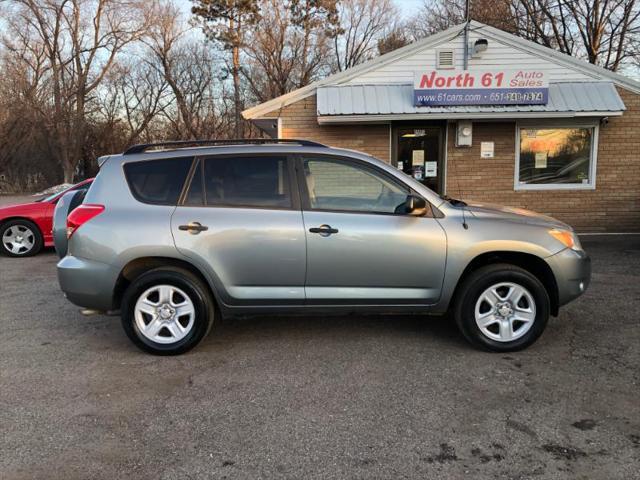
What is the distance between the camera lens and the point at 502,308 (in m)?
4.39

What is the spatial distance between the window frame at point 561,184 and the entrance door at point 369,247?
759 cm

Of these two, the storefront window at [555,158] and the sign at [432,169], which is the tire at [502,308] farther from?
the storefront window at [555,158]

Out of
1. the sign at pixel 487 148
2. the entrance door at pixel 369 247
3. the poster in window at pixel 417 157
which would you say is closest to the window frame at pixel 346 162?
the entrance door at pixel 369 247

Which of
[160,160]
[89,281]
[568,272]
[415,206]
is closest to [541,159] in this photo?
[568,272]

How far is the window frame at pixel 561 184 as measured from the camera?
10.9 metres

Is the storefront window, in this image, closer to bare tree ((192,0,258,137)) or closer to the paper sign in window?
the paper sign in window

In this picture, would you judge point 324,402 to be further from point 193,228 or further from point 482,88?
point 482,88

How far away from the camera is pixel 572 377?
3.94 m

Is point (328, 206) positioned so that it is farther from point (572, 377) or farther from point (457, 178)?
point (457, 178)

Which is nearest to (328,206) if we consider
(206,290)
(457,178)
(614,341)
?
(206,290)

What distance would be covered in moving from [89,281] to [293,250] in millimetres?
1729

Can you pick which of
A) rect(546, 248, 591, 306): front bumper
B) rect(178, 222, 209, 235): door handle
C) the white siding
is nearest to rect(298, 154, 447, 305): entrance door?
rect(178, 222, 209, 235): door handle

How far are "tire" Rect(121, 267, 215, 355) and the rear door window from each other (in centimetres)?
72

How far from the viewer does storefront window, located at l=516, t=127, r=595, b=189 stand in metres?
11.1
